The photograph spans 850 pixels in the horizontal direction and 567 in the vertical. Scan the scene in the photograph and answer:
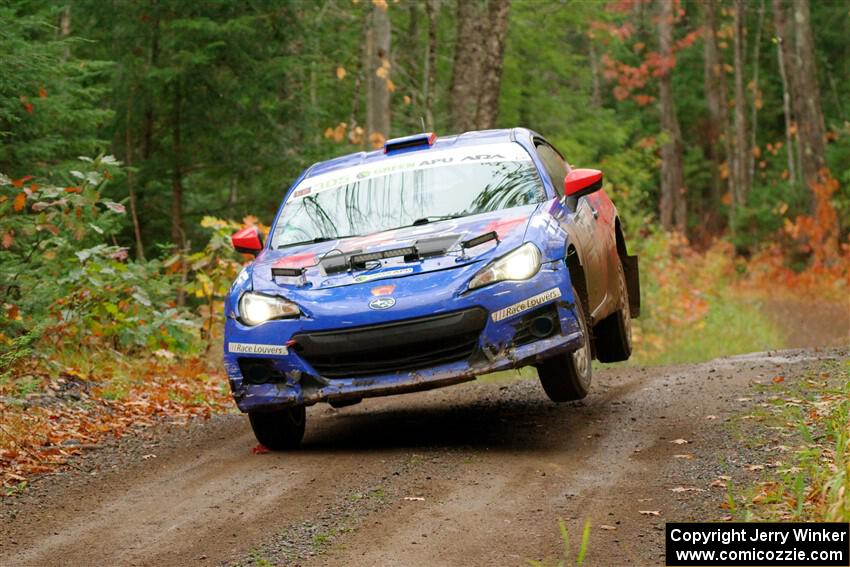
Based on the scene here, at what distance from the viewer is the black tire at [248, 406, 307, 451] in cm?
781

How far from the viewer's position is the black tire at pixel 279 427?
781 centimetres

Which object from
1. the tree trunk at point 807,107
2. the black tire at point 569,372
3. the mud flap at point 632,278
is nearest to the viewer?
the black tire at point 569,372

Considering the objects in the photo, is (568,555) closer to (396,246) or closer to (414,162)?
(396,246)

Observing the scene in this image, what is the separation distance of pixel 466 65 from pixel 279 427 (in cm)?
1011

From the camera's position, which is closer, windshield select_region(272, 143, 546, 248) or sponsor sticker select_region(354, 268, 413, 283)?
sponsor sticker select_region(354, 268, 413, 283)

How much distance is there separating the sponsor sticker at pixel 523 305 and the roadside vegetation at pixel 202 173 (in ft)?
10.0

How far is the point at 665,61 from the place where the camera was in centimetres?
3425

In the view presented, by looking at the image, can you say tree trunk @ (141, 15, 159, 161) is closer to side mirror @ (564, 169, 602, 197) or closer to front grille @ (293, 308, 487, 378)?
side mirror @ (564, 169, 602, 197)

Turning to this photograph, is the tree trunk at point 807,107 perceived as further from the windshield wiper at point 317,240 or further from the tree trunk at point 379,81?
the windshield wiper at point 317,240

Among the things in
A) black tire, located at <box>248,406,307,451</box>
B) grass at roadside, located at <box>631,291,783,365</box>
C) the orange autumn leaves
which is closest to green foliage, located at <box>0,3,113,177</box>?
the orange autumn leaves

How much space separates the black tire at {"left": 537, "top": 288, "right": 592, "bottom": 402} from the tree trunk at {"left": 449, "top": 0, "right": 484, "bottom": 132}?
381 inches

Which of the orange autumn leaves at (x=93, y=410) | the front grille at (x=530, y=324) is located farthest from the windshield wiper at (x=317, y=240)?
the orange autumn leaves at (x=93, y=410)

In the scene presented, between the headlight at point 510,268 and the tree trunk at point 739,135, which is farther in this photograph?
the tree trunk at point 739,135

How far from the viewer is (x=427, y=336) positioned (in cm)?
707
